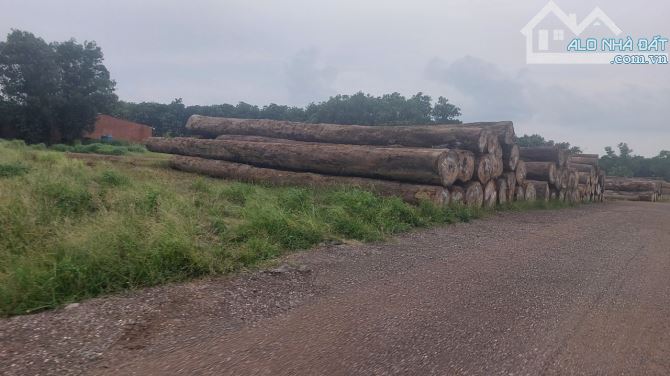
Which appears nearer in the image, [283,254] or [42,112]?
[283,254]

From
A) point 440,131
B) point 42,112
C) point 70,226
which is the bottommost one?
point 70,226

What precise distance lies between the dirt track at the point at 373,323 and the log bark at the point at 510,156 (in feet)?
20.6

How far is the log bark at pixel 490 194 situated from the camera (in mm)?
11062

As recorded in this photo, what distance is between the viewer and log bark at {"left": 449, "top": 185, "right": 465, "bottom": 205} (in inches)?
385

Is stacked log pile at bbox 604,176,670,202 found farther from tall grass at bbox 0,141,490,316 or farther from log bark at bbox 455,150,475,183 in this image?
tall grass at bbox 0,141,490,316

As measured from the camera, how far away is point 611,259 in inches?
251

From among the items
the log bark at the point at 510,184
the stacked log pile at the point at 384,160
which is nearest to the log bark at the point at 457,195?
the stacked log pile at the point at 384,160

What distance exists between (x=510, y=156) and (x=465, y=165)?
234cm

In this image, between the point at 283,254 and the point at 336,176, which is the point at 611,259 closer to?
the point at 283,254

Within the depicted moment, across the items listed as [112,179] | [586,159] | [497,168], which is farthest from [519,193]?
[586,159]

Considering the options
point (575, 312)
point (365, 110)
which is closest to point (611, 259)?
point (575, 312)

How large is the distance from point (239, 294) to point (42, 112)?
2605cm

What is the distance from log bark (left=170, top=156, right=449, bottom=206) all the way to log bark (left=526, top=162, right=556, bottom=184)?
6.08 metres

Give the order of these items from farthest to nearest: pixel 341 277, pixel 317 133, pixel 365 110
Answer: pixel 365 110
pixel 317 133
pixel 341 277
